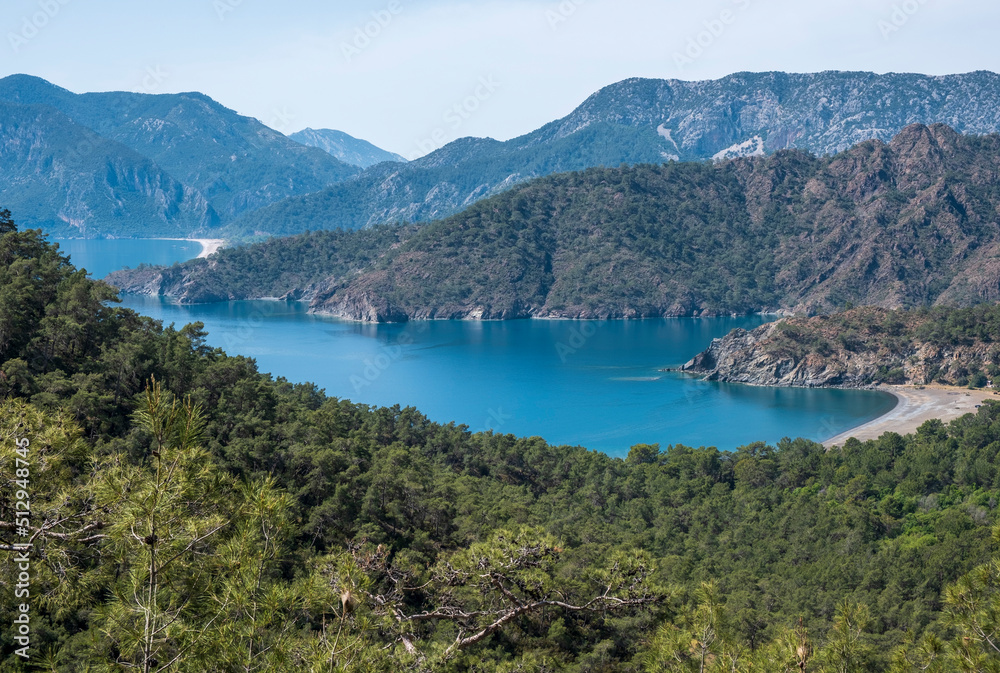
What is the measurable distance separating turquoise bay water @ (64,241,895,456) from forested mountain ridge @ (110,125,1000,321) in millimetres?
8216

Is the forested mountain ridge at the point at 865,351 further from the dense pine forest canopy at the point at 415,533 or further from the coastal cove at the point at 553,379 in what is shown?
the dense pine forest canopy at the point at 415,533

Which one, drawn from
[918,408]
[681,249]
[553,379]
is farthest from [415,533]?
[681,249]

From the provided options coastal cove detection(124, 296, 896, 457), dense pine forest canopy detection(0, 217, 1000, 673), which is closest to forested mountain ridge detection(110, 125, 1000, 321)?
coastal cove detection(124, 296, 896, 457)

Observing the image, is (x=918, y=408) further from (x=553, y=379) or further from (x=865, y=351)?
(x=553, y=379)

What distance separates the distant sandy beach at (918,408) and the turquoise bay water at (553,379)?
161cm

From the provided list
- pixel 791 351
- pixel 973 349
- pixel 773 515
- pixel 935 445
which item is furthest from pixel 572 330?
pixel 773 515

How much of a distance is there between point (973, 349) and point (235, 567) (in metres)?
80.3

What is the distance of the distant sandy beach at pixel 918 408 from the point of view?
58812 mm

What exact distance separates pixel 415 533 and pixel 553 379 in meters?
55.8

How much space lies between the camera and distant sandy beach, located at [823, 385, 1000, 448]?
58812 mm

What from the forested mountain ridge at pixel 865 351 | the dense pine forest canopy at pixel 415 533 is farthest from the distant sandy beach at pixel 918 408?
the dense pine forest canopy at pixel 415 533

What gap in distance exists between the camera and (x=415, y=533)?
80.6ft

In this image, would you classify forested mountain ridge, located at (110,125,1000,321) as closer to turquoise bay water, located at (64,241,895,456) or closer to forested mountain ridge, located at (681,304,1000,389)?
turquoise bay water, located at (64,241,895,456)

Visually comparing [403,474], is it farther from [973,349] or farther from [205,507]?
[973,349]
